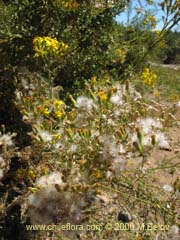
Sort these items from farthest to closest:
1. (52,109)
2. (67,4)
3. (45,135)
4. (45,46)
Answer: (67,4) → (45,46) → (52,109) → (45,135)

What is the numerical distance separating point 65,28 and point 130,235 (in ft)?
4.41

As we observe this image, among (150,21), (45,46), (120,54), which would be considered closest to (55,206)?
(45,46)

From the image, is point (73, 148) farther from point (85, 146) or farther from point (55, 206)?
point (55, 206)

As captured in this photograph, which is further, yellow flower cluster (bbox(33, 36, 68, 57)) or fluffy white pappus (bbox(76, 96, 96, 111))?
yellow flower cluster (bbox(33, 36, 68, 57))

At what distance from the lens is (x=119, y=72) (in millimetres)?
3076

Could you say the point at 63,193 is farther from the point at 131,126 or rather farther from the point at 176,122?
the point at 176,122

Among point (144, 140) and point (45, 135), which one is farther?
point (45, 135)

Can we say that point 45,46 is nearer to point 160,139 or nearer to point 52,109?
point 52,109

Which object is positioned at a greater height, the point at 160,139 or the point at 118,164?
the point at 160,139

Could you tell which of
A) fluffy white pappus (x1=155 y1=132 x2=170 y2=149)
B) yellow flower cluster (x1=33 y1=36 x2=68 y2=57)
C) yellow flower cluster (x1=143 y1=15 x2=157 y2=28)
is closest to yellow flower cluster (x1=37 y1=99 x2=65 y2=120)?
yellow flower cluster (x1=33 y1=36 x2=68 y2=57)

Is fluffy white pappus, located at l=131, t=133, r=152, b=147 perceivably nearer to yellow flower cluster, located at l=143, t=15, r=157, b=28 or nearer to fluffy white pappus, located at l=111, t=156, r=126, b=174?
fluffy white pappus, located at l=111, t=156, r=126, b=174

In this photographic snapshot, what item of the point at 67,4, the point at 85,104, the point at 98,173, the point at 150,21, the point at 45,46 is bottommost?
the point at 98,173

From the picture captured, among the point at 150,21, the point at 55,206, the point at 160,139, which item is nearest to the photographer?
the point at 55,206

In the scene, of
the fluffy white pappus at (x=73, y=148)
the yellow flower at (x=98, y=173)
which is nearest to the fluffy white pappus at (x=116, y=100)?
the fluffy white pappus at (x=73, y=148)
